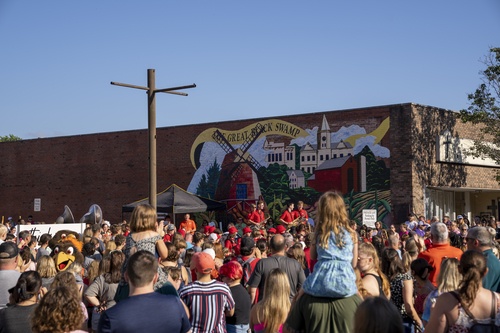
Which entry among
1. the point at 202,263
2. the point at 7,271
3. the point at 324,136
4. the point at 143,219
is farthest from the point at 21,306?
the point at 324,136

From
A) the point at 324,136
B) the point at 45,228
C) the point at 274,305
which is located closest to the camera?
the point at 274,305

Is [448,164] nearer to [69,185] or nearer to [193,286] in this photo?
[69,185]

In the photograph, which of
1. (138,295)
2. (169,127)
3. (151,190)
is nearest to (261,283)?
(138,295)

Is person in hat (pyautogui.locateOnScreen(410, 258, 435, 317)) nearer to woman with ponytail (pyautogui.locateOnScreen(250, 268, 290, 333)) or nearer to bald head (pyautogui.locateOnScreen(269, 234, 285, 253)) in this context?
bald head (pyautogui.locateOnScreen(269, 234, 285, 253))

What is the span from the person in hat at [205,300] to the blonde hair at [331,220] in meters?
1.52

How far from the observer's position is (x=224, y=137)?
32.3m

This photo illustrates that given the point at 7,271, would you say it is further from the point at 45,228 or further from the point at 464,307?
the point at 45,228

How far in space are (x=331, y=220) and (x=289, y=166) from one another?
24584 millimetres

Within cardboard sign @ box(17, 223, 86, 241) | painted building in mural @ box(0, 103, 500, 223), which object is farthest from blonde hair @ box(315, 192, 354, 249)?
painted building in mural @ box(0, 103, 500, 223)

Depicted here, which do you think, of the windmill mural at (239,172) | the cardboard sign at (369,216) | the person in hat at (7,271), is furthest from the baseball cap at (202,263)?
the windmill mural at (239,172)

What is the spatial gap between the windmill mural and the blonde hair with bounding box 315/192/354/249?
2516 cm

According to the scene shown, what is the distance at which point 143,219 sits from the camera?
22.1 ft

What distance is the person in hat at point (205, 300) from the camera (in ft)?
21.8

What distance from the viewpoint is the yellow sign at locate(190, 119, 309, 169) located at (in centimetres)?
3027
